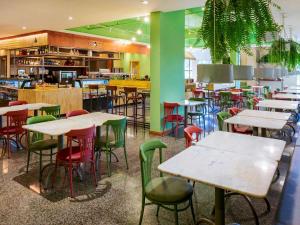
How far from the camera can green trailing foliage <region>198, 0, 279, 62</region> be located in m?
2.08

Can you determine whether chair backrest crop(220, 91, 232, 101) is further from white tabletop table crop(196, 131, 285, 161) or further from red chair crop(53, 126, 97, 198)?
red chair crop(53, 126, 97, 198)

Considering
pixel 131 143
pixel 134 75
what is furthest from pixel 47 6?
pixel 134 75

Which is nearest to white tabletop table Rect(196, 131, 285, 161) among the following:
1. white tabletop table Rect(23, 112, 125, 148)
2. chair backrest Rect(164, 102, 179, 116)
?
white tabletop table Rect(23, 112, 125, 148)

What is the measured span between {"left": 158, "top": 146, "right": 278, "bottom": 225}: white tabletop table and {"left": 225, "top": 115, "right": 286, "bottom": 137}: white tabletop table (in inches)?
59.4

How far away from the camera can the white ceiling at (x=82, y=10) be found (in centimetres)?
559

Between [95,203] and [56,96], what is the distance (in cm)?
547

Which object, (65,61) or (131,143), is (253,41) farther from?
(65,61)

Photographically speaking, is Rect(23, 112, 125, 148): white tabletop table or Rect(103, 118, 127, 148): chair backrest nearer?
Rect(23, 112, 125, 148): white tabletop table

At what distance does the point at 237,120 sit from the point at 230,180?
2411 millimetres

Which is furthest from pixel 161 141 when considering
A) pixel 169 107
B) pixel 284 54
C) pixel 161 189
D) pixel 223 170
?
pixel 284 54

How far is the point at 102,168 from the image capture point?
14.0 feet

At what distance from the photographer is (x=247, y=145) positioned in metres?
2.75

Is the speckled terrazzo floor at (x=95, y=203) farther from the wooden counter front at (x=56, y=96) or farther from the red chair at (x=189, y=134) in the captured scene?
the wooden counter front at (x=56, y=96)

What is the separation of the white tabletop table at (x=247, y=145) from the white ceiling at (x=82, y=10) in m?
3.38
